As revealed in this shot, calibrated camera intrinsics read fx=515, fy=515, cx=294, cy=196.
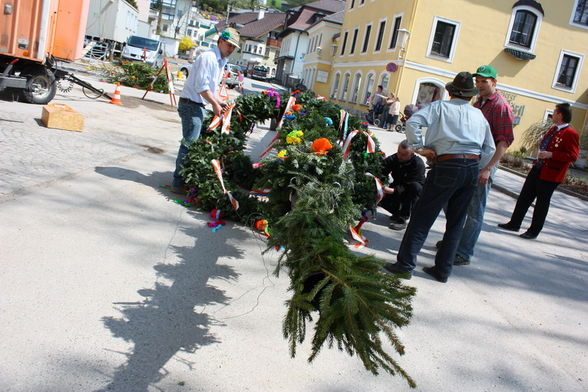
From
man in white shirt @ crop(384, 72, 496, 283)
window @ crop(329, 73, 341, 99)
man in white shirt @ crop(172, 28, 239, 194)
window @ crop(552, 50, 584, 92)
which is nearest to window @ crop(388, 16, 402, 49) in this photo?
window @ crop(552, 50, 584, 92)

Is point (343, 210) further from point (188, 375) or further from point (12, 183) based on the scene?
point (12, 183)

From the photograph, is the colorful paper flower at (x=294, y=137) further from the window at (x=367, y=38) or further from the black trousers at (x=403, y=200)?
the window at (x=367, y=38)

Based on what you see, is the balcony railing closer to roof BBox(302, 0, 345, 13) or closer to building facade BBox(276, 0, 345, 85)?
building facade BBox(276, 0, 345, 85)

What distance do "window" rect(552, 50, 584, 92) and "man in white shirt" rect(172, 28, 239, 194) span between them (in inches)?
1081

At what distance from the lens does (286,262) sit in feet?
9.82

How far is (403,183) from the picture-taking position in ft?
23.1

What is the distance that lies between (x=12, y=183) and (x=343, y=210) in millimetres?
3791

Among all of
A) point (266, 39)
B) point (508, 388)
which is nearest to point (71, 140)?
point (508, 388)

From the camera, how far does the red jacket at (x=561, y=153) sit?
7.18 m

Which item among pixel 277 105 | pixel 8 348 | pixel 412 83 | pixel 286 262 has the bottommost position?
pixel 8 348

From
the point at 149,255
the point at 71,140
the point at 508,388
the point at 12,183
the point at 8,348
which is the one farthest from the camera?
the point at 71,140

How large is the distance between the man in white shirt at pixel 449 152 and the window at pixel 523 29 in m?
26.2

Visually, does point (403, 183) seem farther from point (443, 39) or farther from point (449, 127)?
point (443, 39)

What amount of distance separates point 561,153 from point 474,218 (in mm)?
2530
